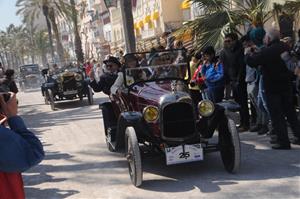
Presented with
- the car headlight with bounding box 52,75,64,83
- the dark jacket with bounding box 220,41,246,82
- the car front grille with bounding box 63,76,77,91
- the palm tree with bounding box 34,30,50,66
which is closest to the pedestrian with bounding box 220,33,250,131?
the dark jacket with bounding box 220,41,246,82

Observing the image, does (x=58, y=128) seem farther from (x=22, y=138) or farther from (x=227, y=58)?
(x=22, y=138)

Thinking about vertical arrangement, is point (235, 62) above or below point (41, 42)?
below

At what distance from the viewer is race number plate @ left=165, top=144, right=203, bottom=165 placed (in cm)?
590

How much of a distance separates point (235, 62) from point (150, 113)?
122 inches

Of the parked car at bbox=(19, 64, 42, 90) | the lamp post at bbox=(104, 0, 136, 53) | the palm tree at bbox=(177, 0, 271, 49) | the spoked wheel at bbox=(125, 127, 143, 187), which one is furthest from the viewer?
the parked car at bbox=(19, 64, 42, 90)

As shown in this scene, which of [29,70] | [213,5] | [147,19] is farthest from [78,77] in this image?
[147,19]

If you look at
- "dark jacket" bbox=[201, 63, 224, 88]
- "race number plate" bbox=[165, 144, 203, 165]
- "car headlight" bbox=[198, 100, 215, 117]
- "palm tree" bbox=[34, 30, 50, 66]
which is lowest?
"race number plate" bbox=[165, 144, 203, 165]

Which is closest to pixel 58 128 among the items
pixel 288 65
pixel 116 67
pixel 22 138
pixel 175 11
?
pixel 116 67

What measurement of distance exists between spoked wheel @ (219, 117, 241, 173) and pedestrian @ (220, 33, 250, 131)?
8.05 ft

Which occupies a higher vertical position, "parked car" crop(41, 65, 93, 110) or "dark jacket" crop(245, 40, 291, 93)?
"dark jacket" crop(245, 40, 291, 93)

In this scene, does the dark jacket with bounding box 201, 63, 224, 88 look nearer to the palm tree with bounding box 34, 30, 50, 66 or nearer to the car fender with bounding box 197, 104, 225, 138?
Result: the car fender with bounding box 197, 104, 225, 138

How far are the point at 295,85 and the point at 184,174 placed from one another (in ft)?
10.3

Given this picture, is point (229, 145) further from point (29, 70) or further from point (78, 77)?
point (29, 70)

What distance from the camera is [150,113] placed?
240 inches
